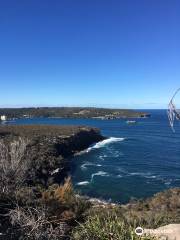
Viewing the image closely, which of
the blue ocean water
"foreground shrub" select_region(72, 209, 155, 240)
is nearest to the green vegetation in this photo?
"foreground shrub" select_region(72, 209, 155, 240)

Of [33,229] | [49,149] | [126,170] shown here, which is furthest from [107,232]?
[49,149]

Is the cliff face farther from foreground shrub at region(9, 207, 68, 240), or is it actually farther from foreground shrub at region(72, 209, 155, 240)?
foreground shrub at region(72, 209, 155, 240)

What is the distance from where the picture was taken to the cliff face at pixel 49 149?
53341 millimetres

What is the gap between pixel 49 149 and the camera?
74125 millimetres

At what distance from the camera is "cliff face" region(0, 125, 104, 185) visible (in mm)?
53341

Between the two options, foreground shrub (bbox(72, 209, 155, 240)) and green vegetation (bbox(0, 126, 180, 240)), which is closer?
foreground shrub (bbox(72, 209, 155, 240))

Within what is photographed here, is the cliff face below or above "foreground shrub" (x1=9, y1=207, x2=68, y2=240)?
below

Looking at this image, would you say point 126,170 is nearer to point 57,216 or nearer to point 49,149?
point 49,149

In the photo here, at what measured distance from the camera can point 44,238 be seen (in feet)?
52.4

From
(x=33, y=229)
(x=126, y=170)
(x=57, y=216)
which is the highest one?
(x=33, y=229)

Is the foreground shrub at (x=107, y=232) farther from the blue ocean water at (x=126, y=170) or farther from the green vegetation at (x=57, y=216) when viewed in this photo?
the blue ocean water at (x=126, y=170)

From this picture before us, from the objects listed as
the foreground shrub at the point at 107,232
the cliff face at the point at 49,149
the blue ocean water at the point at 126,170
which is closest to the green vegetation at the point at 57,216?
the foreground shrub at the point at 107,232

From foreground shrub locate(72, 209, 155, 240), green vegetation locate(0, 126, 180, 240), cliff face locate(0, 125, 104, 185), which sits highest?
foreground shrub locate(72, 209, 155, 240)

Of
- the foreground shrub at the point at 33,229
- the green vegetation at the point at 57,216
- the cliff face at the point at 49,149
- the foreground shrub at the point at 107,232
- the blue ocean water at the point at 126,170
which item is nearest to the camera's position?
the foreground shrub at the point at 107,232
